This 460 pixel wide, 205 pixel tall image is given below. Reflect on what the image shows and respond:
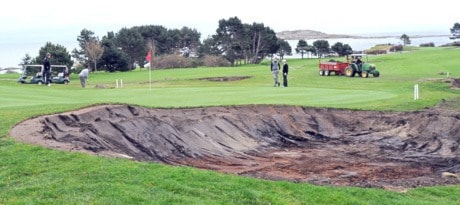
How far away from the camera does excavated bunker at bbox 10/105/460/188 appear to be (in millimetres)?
16016

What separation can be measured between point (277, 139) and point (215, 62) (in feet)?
199

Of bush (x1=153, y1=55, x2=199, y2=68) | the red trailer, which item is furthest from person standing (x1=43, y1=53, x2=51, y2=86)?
bush (x1=153, y1=55, x2=199, y2=68)

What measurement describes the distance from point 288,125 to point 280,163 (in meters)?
5.73

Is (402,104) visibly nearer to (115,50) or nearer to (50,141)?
(50,141)

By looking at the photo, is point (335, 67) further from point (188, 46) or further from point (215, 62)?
point (188, 46)

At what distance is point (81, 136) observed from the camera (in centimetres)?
1620

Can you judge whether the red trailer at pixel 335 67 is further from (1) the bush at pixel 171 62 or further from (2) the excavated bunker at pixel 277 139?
(1) the bush at pixel 171 62

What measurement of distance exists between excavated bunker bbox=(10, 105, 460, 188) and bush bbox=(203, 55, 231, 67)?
5744 centimetres

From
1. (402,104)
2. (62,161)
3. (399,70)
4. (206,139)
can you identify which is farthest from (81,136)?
(399,70)

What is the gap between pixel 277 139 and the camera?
74.8 feet

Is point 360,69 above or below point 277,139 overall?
above

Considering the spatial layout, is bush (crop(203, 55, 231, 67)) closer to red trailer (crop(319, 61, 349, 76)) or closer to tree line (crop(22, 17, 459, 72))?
tree line (crop(22, 17, 459, 72))

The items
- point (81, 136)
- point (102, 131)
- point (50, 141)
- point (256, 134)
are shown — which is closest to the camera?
point (50, 141)

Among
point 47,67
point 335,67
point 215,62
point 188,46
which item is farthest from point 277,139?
point 188,46
